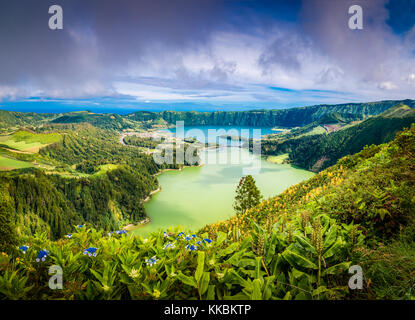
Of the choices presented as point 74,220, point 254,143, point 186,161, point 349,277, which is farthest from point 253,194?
point 254,143

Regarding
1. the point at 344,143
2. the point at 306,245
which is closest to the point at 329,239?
the point at 306,245

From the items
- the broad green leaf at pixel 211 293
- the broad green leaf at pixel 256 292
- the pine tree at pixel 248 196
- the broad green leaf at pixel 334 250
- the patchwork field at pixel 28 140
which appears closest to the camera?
the broad green leaf at pixel 256 292

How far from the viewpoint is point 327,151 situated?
109m

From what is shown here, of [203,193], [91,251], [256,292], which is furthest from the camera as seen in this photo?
[203,193]

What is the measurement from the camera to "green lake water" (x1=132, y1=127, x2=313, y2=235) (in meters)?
52.2

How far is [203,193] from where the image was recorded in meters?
68.9

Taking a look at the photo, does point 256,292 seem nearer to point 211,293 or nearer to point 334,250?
point 211,293

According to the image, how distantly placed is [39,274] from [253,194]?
72.5 feet

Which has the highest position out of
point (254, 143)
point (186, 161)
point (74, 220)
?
point (254, 143)

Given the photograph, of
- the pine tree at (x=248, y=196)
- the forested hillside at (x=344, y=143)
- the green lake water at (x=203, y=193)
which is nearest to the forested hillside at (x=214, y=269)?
the pine tree at (x=248, y=196)

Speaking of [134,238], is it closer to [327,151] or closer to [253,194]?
[253,194]

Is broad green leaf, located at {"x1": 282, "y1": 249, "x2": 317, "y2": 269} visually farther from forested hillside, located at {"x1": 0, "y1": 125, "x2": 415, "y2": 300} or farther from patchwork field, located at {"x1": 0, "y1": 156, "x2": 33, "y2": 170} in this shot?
patchwork field, located at {"x1": 0, "y1": 156, "x2": 33, "y2": 170}

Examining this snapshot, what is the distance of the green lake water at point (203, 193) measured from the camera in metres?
52.2

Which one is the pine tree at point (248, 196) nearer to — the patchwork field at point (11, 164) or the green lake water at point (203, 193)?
the green lake water at point (203, 193)
